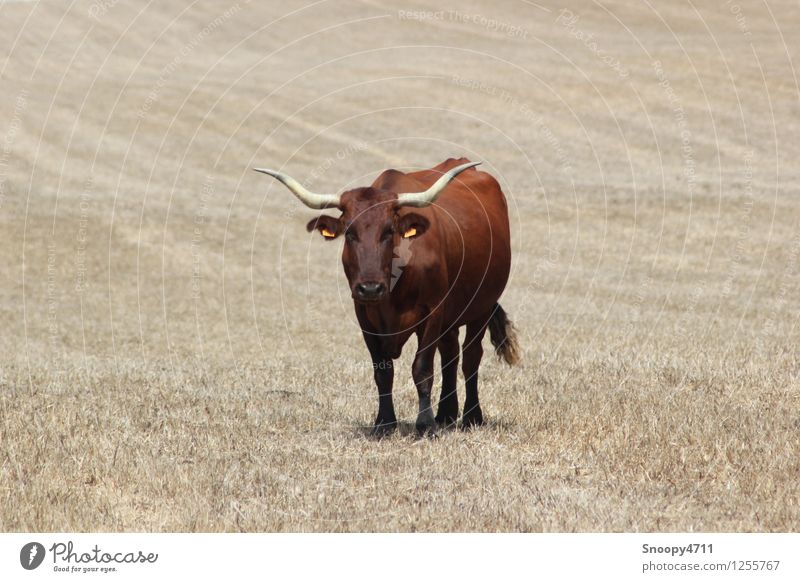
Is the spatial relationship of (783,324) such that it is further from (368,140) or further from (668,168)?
(368,140)

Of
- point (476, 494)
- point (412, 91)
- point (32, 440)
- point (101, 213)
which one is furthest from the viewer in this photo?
point (412, 91)

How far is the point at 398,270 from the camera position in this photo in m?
9.10

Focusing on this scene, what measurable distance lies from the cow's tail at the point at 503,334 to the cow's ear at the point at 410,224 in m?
2.72

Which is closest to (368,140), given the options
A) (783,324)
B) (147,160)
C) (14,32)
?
(147,160)

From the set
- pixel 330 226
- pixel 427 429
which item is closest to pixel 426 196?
pixel 330 226

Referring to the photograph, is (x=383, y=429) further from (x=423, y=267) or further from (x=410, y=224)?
(x=410, y=224)

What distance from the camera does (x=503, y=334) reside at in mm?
11430

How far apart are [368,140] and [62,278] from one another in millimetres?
22179

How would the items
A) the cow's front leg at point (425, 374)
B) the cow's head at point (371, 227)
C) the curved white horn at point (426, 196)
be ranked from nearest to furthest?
the cow's head at point (371, 227)
the curved white horn at point (426, 196)
the cow's front leg at point (425, 374)

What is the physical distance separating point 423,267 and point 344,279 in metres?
18.0

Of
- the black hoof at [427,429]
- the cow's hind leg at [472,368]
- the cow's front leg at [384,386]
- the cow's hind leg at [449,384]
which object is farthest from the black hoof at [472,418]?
the cow's front leg at [384,386]

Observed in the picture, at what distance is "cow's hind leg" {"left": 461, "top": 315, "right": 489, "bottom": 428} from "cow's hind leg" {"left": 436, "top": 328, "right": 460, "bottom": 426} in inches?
5.3

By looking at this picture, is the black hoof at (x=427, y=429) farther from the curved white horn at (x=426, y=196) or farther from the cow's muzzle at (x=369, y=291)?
the curved white horn at (x=426, y=196)

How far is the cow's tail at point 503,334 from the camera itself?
11.4 m
